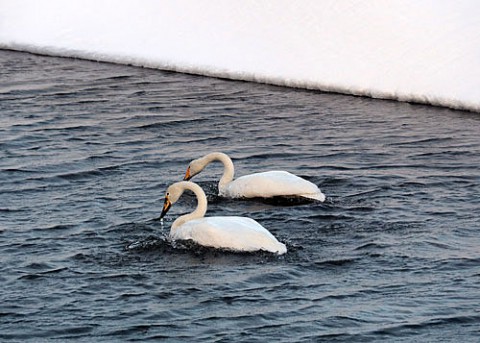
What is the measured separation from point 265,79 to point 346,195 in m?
6.46

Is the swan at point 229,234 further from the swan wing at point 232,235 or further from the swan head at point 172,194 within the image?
the swan head at point 172,194

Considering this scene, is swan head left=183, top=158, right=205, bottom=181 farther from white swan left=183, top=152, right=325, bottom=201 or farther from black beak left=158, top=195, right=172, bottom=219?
black beak left=158, top=195, right=172, bottom=219

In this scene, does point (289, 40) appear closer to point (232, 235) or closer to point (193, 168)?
point (193, 168)

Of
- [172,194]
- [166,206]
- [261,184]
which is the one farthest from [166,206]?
[261,184]

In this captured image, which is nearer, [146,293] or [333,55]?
[146,293]

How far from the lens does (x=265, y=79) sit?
20781 mm

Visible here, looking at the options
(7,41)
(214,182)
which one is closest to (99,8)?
(7,41)

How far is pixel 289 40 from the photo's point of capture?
67.2 ft

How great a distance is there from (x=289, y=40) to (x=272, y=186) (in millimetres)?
6502

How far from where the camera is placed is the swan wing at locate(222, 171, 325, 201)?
14.2 meters

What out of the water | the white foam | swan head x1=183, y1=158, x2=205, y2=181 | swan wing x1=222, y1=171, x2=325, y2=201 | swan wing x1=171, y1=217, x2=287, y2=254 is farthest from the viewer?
the white foam

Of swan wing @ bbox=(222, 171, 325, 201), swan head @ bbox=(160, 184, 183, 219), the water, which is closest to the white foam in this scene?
the water

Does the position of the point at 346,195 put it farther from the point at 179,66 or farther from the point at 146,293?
the point at 179,66

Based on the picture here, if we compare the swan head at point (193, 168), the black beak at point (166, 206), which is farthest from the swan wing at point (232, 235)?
the swan head at point (193, 168)
